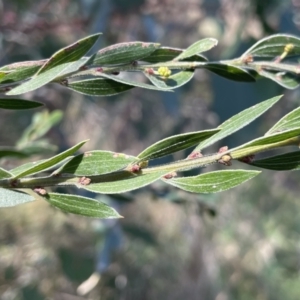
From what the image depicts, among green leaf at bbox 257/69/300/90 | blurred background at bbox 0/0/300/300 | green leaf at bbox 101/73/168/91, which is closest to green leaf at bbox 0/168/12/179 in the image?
green leaf at bbox 101/73/168/91

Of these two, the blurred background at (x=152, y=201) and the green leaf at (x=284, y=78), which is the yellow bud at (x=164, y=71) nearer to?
the green leaf at (x=284, y=78)

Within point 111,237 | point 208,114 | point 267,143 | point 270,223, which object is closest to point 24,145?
point 267,143

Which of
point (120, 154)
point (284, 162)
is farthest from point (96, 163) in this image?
point (284, 162)

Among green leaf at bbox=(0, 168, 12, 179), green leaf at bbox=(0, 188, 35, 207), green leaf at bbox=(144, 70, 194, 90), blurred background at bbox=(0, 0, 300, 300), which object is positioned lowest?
blurred background at bbox=(0, 0, 300, 300)

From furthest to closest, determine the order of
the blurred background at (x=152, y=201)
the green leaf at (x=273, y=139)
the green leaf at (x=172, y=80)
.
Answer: the blurred background at (x=152, y=201), the green leaf at (x=172, y=80), the green leaf at (x=273, y=139)

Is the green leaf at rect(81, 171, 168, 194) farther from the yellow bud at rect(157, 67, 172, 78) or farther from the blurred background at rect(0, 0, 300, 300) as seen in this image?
the blurred background at rect(0, 0, 300, 300)

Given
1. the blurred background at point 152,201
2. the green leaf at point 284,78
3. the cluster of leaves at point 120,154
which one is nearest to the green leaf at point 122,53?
the cluster of leaves at point 120,154

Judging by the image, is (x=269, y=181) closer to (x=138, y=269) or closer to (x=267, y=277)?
(x=267, y=277)
